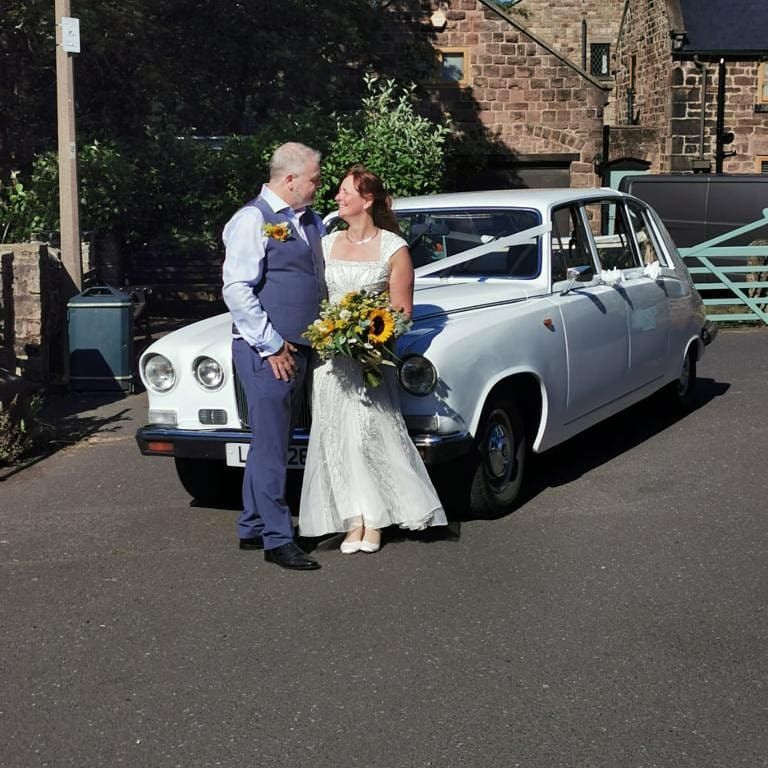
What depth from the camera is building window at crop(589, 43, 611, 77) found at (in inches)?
2108

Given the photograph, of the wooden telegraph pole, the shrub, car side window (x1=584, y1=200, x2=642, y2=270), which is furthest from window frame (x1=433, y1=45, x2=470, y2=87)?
the shrub

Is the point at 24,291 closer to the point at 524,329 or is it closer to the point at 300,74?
the point at 524,329

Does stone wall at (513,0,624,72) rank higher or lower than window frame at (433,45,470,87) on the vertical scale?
higher

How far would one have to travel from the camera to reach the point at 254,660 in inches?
183

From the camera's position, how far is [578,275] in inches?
295

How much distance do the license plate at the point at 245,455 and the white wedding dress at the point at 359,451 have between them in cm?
22

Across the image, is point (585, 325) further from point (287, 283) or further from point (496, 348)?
point (287, 283)

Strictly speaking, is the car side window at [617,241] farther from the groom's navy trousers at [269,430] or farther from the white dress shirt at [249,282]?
the white dress shirt at [249,282]

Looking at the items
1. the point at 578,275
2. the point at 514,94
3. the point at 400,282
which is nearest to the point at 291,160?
the point at 400,282

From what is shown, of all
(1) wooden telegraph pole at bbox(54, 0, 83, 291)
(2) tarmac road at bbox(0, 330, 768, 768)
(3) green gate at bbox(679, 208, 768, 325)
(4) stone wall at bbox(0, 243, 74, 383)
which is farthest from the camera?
(3) green gate at bbox(679, 208, 768, 325)

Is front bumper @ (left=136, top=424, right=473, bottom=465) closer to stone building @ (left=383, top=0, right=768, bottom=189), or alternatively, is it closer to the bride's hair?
the bride's hair

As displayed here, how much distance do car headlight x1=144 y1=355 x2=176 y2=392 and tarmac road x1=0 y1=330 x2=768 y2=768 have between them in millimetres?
755

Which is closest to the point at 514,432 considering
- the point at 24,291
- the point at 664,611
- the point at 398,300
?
the point at 398,300

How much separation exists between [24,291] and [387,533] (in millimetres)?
6386
